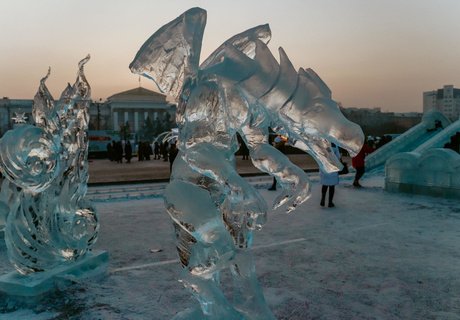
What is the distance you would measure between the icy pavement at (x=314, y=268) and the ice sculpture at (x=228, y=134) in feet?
2.90

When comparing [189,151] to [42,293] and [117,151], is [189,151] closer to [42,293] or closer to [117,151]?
[42,293]

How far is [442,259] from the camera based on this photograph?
488cm

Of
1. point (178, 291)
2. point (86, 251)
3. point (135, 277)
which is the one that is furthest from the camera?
point (86, 251)

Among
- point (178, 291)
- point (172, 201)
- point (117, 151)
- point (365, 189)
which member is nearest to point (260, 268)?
point (178, 291)

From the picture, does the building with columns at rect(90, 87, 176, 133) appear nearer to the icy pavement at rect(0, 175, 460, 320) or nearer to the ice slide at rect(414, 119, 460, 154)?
the ice slide at rect(414, 119, 460, 154)

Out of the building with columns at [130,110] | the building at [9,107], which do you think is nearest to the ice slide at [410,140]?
the building at [9,107]

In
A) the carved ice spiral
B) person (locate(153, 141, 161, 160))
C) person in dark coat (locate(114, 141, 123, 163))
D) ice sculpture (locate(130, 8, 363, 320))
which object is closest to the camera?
ice sculpture (locate(130, 8, 363, 320))

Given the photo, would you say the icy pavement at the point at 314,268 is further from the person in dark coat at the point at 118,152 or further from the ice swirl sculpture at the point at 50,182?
the person in dark coat at the point at 118,152

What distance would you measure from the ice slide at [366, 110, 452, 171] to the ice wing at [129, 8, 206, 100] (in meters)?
12.9

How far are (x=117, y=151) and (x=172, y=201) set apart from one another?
18230 mm

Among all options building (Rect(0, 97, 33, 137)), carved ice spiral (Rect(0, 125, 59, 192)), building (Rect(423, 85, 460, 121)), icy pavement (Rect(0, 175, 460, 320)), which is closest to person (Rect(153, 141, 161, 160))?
icy pavement (Rect(0, 175, 460, 320))

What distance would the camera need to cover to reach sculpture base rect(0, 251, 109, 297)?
3816 mm

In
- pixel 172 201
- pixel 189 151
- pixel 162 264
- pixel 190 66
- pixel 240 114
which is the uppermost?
pixel 190 66

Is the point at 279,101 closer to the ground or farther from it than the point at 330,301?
farther from it
